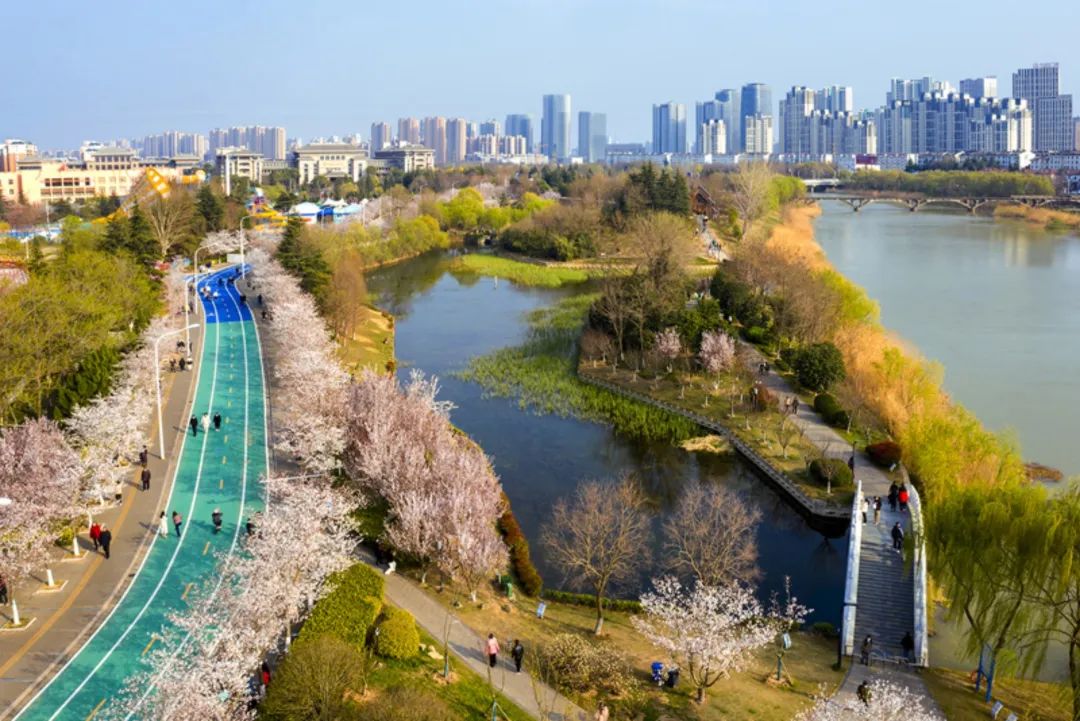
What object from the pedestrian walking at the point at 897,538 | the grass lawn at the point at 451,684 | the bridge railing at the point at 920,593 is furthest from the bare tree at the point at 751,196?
the grass lawn at the point at 451,684

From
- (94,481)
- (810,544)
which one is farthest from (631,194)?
(94,481)

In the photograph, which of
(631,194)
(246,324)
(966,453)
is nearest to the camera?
(966,453)

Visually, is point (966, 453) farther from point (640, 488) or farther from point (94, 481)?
point (94, 481)

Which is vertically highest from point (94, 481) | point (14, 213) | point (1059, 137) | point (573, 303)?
point (1059, 137)

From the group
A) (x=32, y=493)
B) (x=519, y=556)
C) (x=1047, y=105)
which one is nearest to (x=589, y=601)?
(x=519, y=556)

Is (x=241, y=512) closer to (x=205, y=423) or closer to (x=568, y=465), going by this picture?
(x=205, y=423)

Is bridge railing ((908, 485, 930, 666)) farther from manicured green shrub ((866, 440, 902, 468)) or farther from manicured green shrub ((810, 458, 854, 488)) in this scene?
manicured green shrub ((866, 440, 902, 468))
